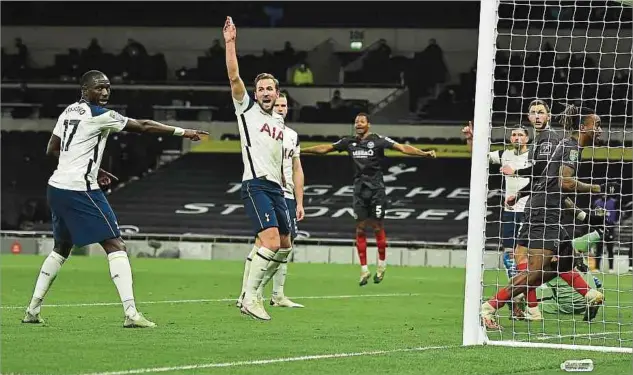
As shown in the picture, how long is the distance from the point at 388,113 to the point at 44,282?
24897 mm

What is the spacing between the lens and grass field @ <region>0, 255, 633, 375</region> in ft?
24.2

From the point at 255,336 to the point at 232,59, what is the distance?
237 centimetres

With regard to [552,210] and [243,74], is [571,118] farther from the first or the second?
[243,74]

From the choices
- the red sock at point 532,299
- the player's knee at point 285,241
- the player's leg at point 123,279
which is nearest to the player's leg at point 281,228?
the player's knee at point 285,241

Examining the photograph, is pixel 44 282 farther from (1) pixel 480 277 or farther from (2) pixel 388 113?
(2) pixel 388 113

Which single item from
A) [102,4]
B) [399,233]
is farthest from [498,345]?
[102,4]

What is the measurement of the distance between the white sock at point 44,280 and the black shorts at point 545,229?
3.99 m

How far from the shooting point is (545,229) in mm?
10562

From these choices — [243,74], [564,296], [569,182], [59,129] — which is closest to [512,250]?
[564,296]

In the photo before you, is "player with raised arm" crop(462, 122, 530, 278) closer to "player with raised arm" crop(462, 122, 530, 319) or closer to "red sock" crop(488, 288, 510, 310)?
"player with raised arm" crop(462, 122, 530, 319)

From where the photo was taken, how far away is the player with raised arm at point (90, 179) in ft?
31.3

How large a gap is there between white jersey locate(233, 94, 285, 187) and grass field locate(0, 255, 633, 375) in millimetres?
1329

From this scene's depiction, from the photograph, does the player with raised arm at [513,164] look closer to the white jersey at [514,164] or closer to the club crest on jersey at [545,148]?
the white jersey at [514,164]

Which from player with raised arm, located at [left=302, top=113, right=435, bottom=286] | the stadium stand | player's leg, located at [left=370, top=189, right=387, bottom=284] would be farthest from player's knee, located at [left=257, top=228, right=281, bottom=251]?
the stadium stand
